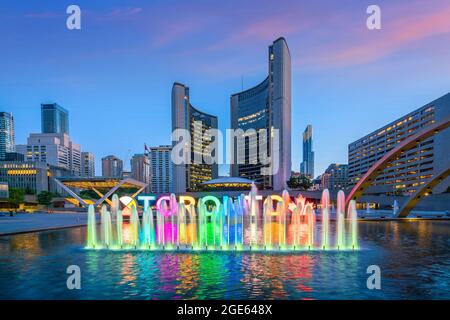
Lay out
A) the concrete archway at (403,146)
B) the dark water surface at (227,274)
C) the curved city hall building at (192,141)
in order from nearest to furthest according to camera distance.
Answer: the dark water surface at (227,274) < the concrete archway at (403,146) < the curved city hall building at (192,141)

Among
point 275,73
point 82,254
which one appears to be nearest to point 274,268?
point 82,254

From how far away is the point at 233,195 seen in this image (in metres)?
78.9

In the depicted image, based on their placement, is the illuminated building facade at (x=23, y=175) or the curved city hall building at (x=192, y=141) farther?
the curved city hall building at (x=192, y=141)

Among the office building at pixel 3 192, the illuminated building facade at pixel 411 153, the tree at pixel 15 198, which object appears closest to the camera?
the office building at pixel 3 192

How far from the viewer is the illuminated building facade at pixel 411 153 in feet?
244

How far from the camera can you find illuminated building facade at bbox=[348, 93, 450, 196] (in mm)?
74500

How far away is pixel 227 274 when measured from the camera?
1124 centimetres

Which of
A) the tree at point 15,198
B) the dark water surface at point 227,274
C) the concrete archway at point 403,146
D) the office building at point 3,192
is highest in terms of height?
the concrete archway at point 403,146

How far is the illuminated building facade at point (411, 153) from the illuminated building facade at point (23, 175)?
5242 inches

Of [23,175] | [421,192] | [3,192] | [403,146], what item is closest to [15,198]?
[3,192]

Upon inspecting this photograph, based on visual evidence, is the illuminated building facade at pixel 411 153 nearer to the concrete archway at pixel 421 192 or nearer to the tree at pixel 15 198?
the concrete archway at pixel 421 192

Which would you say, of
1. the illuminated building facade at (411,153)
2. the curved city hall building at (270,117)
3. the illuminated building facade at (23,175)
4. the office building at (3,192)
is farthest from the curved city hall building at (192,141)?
the illuminated building facade at (411,153)

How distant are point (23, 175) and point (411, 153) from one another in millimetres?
154027

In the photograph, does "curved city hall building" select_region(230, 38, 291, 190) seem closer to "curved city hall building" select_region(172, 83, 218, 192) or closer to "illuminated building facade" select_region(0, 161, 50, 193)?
"curved city hall building" select_region(172, 83, 218, 192)
